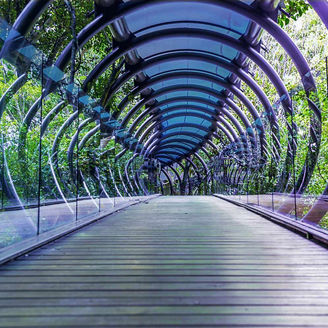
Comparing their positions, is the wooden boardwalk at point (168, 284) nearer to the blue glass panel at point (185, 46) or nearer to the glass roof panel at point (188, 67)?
the blue glass panel at point (185, 46)

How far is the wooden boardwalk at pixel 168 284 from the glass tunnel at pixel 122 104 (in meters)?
0.61

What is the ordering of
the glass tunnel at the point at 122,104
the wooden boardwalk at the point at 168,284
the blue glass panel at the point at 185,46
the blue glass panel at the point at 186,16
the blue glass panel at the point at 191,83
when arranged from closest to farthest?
the wooden boardwalk at the point at 168,284
the glass tunnel at the point at 122,104
the blue glass panel at the point at 186,16
the blue glass panel at the point at 185,46
the blue glass panel at the point at 191,83

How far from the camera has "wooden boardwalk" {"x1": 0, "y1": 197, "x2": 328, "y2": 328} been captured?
175 cm

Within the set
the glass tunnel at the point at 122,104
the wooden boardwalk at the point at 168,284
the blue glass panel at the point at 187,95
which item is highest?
the blue glass panel at the point at 187,95

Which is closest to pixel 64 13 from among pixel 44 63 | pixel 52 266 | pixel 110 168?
pixel 110 168

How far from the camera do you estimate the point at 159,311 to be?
1.81 meters

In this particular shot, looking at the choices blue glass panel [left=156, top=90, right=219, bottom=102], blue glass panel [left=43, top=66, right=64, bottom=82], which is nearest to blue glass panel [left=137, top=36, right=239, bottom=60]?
blue glass panel [left=156, top=90, right=219, bottom=102]

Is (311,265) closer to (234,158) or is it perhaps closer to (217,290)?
(217,290)

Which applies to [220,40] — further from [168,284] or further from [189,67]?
[168,284]

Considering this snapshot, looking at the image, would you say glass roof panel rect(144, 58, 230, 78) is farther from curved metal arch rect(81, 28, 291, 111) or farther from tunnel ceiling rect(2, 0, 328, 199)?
curved metal arch rect(81, 28, 291, 111)

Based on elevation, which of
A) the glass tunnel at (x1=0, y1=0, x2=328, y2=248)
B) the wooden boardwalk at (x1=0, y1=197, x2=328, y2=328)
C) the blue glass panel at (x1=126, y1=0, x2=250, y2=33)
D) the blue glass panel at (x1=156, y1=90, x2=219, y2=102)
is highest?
the blue glass panel at (x1=126, y1=0, x2=250, y2=33)

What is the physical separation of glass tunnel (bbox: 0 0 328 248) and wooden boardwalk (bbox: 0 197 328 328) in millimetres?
607

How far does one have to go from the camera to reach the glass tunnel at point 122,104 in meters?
3.39

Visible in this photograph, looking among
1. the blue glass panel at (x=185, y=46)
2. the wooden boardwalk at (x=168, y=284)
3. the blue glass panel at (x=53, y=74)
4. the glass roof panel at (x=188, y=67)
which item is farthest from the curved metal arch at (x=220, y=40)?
the wooden boardwalk at (x=168, y=284)
